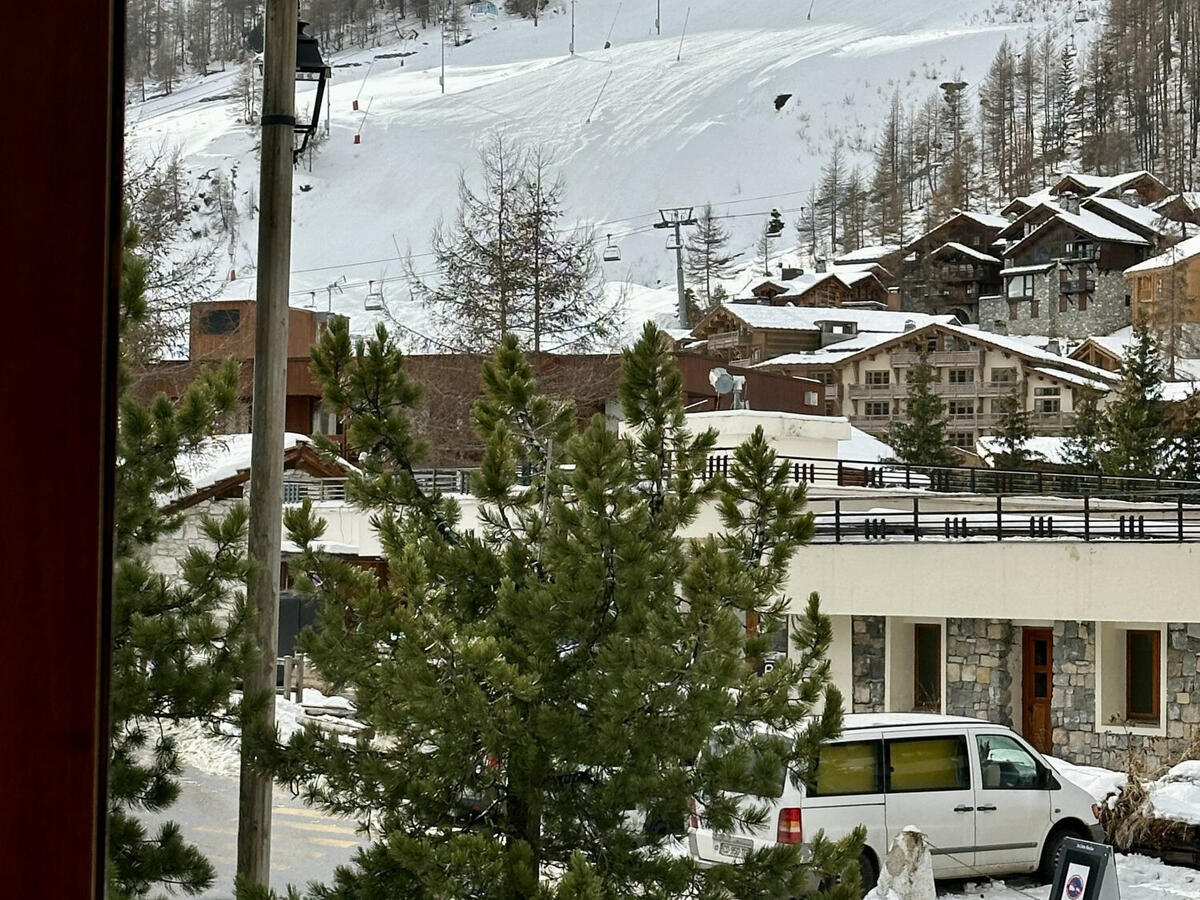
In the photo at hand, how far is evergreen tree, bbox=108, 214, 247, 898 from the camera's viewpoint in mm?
1990

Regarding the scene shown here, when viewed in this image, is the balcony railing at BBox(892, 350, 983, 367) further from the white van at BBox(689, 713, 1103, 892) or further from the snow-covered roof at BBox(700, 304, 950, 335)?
the white van at BBox(689, 713, 1103, 892)

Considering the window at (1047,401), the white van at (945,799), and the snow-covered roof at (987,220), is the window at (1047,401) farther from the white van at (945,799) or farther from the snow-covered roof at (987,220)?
the white van at (945,799)

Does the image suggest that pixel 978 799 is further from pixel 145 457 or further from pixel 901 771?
pixel 145 457

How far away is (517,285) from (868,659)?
15.8ft

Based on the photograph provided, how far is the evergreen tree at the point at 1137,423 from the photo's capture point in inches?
540

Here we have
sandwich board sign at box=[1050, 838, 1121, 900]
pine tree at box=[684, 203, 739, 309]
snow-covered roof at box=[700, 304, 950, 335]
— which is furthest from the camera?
pine tree at box=[684, 203, 739, 309]

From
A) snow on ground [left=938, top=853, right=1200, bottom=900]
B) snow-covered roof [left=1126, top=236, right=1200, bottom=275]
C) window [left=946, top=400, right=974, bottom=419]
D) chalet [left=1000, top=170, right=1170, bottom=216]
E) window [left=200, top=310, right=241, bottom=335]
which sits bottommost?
snow on ground [left=938, top=853, right=1200, bottom=900]

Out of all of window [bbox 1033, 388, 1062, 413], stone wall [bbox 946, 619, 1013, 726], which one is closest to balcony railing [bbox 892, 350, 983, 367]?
window [bbox 1033, 388, 1062, 413]

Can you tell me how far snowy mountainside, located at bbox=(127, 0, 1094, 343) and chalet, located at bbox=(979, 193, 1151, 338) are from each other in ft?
33.2

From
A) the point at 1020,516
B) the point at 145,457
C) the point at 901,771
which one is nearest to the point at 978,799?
the point at 901,771

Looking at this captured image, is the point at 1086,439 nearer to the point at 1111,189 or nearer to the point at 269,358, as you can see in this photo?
the point at 269,358

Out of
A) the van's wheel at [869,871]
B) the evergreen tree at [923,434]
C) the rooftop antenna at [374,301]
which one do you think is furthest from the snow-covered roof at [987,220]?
the van's wheel at [869,871]

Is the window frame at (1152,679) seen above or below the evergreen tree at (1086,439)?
below

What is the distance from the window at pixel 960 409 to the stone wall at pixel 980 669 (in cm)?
1230
